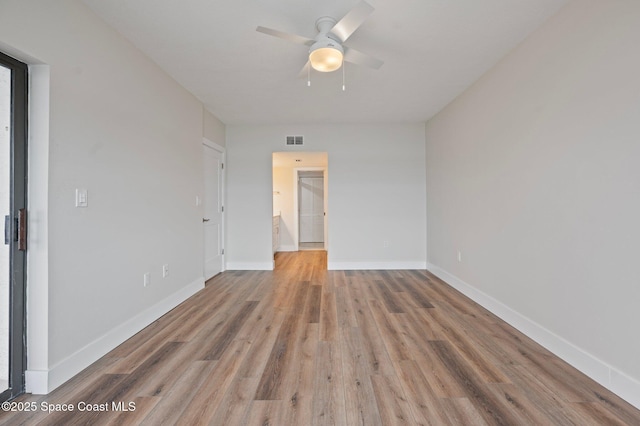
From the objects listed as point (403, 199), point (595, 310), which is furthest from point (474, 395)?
point (403, 199)

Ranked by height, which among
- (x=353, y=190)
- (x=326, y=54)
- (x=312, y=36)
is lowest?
(x=353, y=190)

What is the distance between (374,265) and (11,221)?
4245 mm

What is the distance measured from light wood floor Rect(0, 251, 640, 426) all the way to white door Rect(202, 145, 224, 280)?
133 cm

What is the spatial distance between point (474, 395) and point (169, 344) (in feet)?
7.01

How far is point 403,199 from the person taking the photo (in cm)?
480

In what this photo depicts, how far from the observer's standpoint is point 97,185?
2.03 m

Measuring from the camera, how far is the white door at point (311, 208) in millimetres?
8273

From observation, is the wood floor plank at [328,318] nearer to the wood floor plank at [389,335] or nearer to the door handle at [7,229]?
the wood floor plank at [389,335]

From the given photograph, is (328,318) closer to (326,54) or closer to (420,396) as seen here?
(420,396)

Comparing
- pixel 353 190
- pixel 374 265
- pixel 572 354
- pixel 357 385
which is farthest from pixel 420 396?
pixel 353 190

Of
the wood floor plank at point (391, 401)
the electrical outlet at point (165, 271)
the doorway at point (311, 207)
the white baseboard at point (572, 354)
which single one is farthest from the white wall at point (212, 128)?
the white baseboard at point (572, 354)

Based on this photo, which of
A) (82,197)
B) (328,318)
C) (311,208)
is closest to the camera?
(82,197)

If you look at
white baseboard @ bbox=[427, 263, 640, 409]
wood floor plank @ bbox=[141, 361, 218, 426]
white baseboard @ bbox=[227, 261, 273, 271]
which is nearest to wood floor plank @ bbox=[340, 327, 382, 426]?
wood floor plank @ bbox=[141, 361, 218, 426]

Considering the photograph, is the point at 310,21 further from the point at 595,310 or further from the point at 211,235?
the point at 211,235
